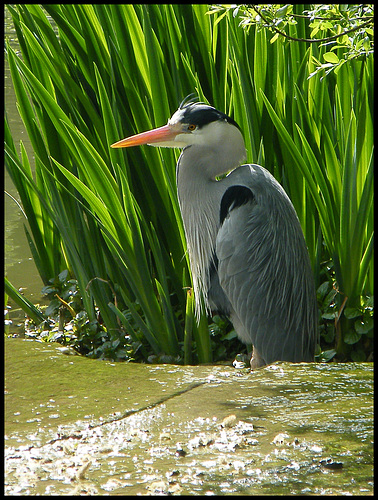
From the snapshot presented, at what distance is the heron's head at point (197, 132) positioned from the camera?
2.93m

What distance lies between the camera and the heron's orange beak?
9.42ft

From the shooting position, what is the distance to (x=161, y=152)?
127 inches

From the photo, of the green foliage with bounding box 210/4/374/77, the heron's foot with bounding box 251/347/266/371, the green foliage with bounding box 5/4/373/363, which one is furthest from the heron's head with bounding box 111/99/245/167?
the heron's foot with bounding box 251/347/266/371

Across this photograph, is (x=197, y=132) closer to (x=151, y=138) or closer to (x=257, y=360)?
(x=151, y=138)

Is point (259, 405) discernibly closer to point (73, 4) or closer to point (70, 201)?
point (70, 201)

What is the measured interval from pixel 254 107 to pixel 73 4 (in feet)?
3.33

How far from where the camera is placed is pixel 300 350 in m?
3.05

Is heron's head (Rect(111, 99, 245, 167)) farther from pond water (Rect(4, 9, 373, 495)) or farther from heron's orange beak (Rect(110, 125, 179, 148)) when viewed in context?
pond water (Rect(4, 9, 373, 495))

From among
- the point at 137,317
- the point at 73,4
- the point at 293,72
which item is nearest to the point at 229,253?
the point at 137,317

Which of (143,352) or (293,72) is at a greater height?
(293,72)

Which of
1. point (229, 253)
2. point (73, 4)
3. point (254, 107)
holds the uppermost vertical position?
point (73, 4)

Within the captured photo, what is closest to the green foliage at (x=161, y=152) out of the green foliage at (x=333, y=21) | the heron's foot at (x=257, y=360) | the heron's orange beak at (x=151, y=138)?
the heron's orange beak at (x=151, y=138)

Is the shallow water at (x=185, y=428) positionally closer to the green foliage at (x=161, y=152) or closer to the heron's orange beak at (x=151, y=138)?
the green foliage at (x=161, y=152)

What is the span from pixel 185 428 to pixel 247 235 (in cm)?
134
